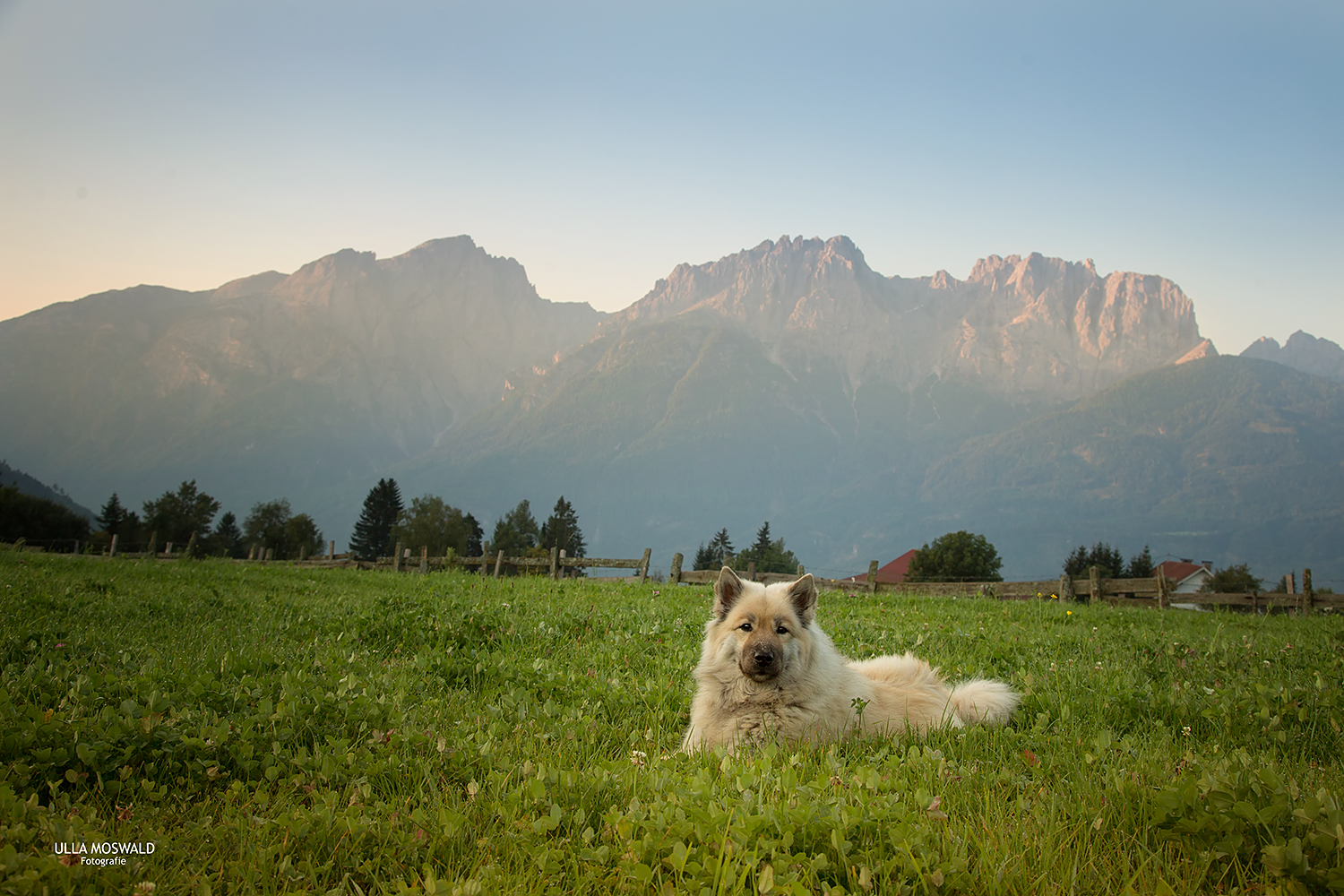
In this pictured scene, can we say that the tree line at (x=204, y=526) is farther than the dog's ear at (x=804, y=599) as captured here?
Yes

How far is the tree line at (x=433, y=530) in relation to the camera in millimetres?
116312

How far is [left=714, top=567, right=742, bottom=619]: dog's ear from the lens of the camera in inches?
250

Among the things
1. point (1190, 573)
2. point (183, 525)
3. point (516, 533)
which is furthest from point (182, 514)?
point (1190, 573)

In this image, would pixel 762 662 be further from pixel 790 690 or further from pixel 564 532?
pixel 564 532

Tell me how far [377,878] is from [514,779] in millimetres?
1187

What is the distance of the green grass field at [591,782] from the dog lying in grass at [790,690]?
0.32 metres

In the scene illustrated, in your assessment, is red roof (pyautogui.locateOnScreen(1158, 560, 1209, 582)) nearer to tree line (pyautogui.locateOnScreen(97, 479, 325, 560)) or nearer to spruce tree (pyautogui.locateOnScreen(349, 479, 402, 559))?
spruce tree (pyautogui.locateOnScreen(349, 479, 402, 559))

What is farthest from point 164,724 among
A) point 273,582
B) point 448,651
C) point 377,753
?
point 273,582

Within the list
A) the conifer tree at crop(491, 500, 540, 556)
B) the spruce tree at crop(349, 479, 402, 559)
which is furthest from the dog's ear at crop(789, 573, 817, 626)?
the spruce tree at crop(349, 479, 402, 559)

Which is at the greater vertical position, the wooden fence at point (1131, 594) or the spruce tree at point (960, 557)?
the wooden fence at point (1131, 594)

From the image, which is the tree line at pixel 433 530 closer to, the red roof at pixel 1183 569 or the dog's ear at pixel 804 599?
the dog's ear at pixel 804 599

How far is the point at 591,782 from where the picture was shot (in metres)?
3.84

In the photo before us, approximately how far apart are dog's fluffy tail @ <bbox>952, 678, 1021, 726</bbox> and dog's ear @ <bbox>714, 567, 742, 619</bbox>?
87.2 inches

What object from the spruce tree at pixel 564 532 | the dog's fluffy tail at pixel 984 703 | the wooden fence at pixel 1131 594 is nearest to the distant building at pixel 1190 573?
the spruce tree at pixel 564 532
